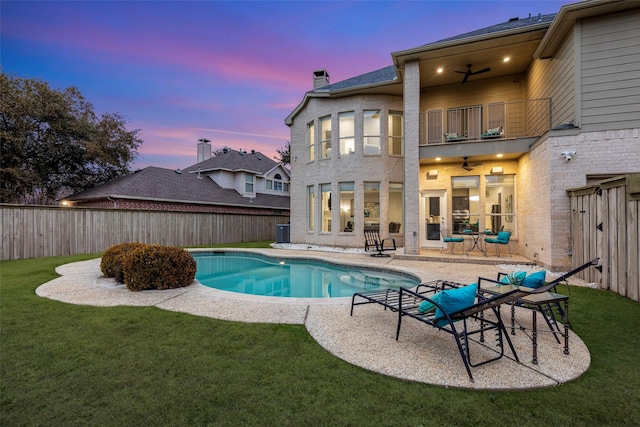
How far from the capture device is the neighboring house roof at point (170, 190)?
Answer: 17.2m

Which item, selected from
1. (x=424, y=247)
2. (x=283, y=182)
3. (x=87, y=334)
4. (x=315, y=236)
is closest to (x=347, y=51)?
(x=283, y=182)

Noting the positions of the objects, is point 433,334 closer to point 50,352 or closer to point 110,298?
point 50,352

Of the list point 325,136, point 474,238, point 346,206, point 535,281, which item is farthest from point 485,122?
point 535,281

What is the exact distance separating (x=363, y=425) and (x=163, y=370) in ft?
6.20

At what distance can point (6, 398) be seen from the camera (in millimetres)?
2316

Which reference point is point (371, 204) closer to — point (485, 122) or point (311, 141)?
point (311, 141)

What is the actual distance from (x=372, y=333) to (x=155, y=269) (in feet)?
14.9

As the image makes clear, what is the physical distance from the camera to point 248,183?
Answer: 77.4ft

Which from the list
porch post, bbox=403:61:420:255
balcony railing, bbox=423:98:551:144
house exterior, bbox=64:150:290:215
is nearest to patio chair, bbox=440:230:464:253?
porch post, bbox=403:61:420:255

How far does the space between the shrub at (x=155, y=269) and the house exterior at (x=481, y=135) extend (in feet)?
24.1

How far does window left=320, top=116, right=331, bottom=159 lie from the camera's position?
13750 millimetres

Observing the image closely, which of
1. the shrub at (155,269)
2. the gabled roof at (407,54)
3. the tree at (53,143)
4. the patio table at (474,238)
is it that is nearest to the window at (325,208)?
the gabled roof at (407,54)

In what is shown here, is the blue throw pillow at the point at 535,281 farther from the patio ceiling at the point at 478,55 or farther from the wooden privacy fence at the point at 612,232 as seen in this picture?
the patio ceiling at the point at 478,55

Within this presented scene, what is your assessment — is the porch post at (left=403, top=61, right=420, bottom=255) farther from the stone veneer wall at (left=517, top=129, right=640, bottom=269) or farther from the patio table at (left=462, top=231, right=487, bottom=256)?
the stone veneer wall at (left=517, top=129, right=640, bottom=269)
